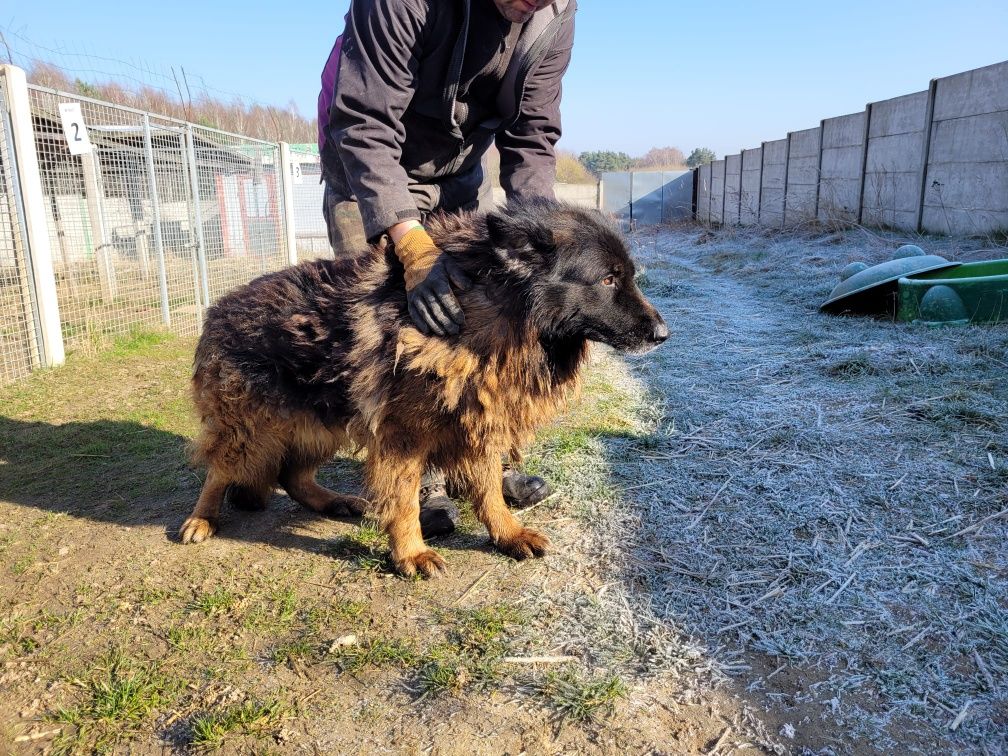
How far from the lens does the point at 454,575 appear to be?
2.59 m

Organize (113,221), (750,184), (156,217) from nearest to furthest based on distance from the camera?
1. (156,217)
2. (113,221)
3. (750,184)

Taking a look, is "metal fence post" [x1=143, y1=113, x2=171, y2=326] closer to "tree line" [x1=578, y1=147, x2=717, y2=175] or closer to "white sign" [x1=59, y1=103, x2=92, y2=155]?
"white sign" [x1=59, y1=103, x2=92, y2=155]

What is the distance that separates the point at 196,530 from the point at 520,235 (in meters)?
2.01

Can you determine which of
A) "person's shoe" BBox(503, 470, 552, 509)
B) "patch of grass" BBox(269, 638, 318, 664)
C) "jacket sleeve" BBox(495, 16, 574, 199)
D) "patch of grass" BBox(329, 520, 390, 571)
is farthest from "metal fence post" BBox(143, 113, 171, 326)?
"patch of grass" BBox(269, 638, 318, 664)

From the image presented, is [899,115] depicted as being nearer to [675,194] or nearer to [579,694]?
[579,694]

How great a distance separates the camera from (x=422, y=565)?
257 cm

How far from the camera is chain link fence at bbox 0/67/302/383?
5645 millimetres

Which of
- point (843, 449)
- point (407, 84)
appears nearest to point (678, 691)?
point (843, 449)

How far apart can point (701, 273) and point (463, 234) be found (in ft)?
33.2

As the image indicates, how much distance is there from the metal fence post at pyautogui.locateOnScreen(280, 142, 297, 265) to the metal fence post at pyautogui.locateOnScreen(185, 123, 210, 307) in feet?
9.58

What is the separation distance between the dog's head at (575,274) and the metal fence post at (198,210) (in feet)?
23.2

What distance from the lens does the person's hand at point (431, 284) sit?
2299mm

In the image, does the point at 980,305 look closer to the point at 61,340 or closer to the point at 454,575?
the point at 454,575

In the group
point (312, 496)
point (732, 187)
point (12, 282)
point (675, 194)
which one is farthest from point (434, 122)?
point (675, 194)
